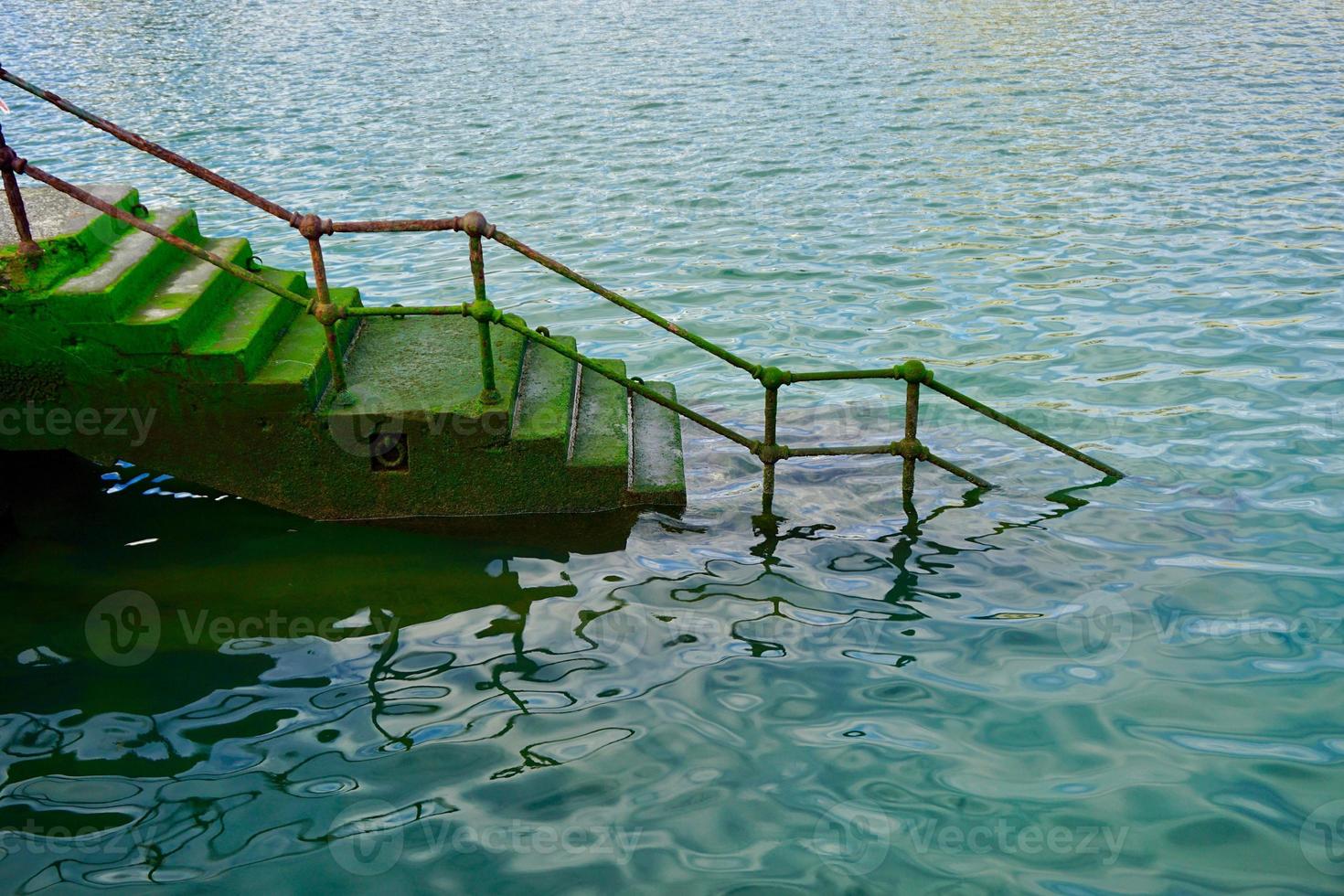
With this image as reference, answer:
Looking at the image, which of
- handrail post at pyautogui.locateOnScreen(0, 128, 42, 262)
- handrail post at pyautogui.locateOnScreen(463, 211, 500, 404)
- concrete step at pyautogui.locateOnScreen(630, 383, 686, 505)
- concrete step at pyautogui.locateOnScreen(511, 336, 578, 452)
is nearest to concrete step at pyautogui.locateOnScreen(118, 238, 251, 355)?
handrail post at pyautogui.locateOnScreen(0, 128, 42, 262)

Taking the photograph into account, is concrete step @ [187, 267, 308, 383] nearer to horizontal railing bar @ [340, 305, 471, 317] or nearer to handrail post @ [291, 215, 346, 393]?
handrail post @ [291, 215, 346, 393]

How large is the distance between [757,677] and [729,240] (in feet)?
24.4

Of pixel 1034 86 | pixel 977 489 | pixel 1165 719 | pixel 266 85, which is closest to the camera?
pixel 1165 719

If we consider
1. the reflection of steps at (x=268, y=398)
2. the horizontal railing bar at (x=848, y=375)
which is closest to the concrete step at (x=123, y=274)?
the reflection of steps at (x=268, y=398)

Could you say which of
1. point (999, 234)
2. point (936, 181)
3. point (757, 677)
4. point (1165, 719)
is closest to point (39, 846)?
point (757, 677)

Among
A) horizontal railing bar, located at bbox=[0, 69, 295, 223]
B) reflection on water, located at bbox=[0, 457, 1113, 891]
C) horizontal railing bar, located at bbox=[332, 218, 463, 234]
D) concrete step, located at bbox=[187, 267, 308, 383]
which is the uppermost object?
horizontal railing bar, located at bbox=[0, 69, 295, 223]

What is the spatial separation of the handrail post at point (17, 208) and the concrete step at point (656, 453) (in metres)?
3.58

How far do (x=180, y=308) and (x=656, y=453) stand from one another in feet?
9.68

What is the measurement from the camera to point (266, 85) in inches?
A: 791

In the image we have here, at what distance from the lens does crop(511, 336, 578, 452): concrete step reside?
6676 millimetres

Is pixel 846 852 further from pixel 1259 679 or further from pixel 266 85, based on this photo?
pixel 266 85

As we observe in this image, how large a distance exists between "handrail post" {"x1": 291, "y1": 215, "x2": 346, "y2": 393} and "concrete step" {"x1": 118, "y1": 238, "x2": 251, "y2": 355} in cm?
68

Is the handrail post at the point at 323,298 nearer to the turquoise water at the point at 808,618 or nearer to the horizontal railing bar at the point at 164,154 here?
the horizontal railing bar at the point at 164,154

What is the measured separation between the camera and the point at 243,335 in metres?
6.46
